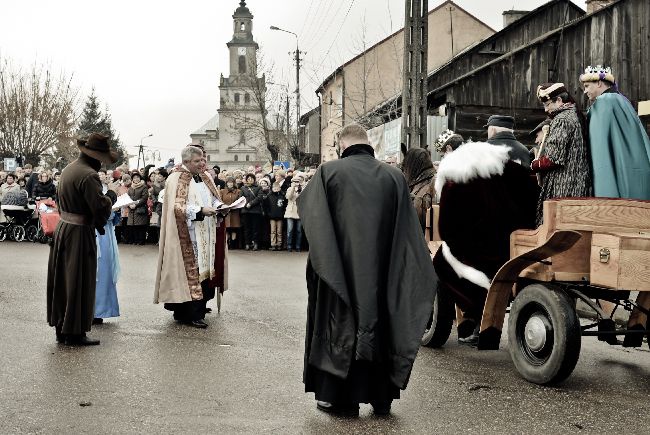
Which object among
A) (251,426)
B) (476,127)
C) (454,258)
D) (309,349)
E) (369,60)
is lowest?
(251,426)

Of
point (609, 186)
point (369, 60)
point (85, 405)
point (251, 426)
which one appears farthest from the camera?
point (369, 60)

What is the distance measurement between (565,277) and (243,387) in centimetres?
249

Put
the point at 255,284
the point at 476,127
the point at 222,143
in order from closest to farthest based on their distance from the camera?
1. the point at 255,284
2. the point at 476,127
3. the point at 222,143

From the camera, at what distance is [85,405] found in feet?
19.0

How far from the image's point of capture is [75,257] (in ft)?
27.0

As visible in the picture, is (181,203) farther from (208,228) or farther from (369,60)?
(369,60)

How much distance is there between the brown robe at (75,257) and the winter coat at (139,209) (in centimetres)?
1368

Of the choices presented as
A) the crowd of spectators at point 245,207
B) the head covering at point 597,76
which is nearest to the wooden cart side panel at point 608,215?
the head covering at point 597,76

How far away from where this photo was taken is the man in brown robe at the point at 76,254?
26.8 ft

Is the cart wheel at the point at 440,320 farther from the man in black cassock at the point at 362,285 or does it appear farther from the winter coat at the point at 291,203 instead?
the winter coat at the point at 291,203

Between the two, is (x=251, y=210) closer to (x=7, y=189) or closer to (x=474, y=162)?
(x=7, y=189)

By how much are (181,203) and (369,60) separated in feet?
118

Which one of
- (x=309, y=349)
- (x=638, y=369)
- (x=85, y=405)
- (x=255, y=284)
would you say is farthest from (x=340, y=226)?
(x=255, y=284)

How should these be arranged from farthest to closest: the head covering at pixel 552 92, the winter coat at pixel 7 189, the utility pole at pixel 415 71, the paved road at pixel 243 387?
the winter coat at pixel 7 189 < the utility pole at pixel 415 71 < the head covering at pixel 552 92 < the paved road at pixel 243 387
